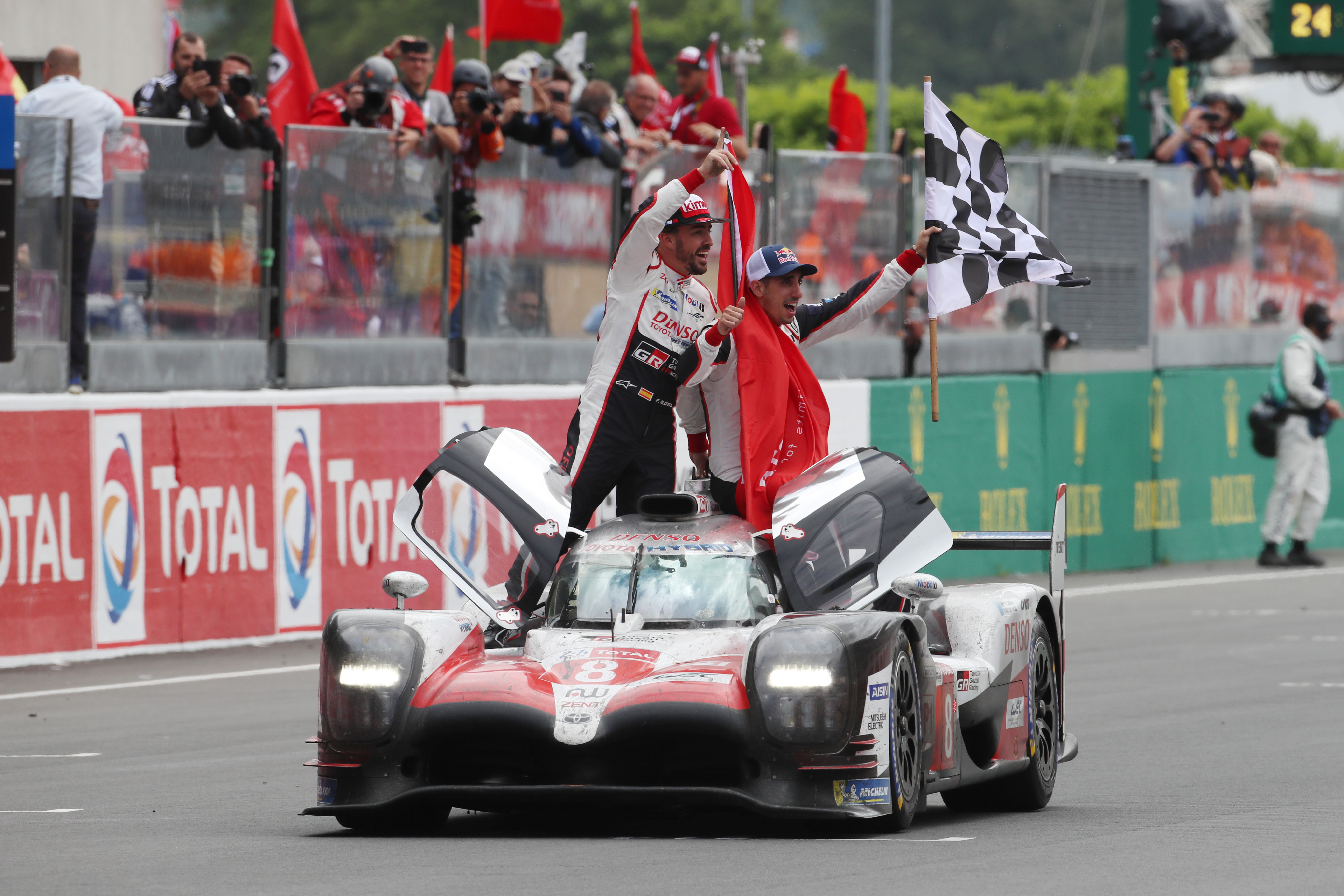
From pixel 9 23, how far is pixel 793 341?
1402 cm

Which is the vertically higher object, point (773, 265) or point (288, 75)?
point (288, 75)

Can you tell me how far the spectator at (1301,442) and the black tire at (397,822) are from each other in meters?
15.4

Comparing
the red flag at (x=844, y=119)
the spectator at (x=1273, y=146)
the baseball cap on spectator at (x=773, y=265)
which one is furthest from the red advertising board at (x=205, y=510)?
the spectator at (x=1273, y=146)

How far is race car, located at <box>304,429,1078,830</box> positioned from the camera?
25.8 ft

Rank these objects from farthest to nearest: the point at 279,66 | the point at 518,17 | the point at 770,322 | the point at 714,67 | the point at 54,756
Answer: the point at 714,67 < the point at 518,17 < the point at 279,66 < the point at 54,756 < the point at 770,322

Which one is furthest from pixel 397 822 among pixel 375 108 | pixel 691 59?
pixel 691 59

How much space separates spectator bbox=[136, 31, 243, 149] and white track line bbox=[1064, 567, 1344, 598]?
8.11m

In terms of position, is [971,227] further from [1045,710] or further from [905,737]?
[905,737]

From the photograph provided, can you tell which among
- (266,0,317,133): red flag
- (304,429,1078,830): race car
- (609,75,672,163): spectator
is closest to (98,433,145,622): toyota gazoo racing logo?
(266,0,317,133): red flag

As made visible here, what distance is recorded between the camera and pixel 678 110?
1867 centimetres

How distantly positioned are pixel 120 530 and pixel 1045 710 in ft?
22.1

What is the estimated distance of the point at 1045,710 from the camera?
9.93m

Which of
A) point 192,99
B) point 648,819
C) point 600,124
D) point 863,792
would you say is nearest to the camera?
point 863,792

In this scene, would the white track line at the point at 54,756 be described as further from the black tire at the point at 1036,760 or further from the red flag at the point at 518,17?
the red flag at the point at 518,17
